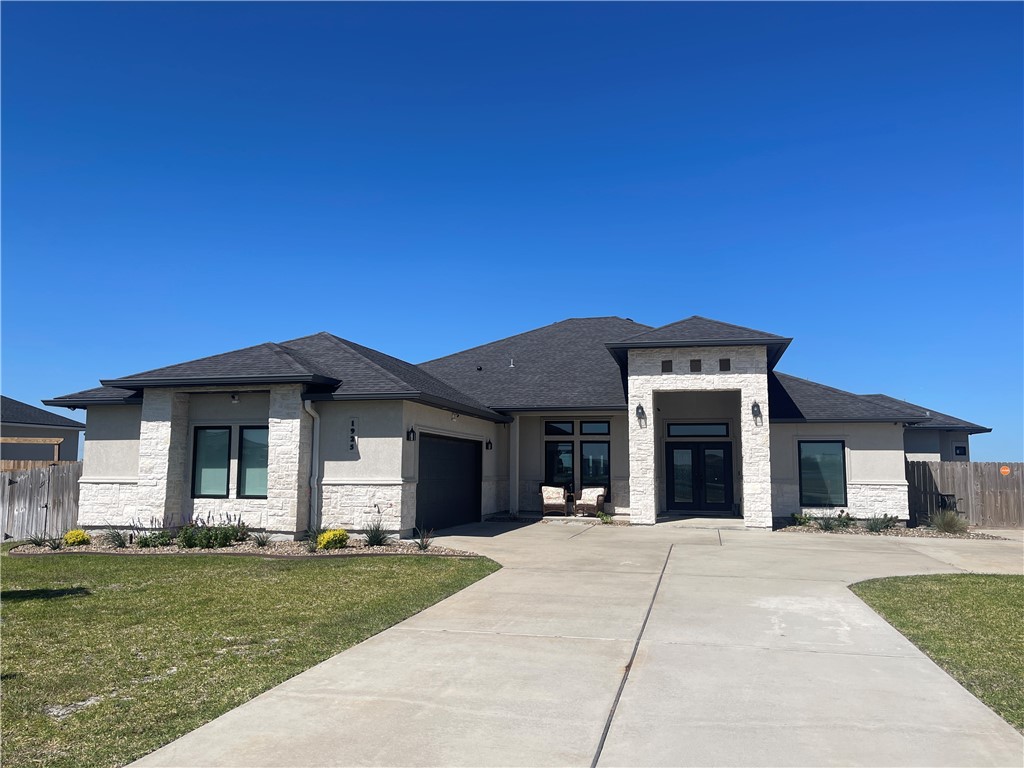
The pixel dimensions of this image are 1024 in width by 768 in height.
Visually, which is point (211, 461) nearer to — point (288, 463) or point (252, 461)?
point (252, 461)

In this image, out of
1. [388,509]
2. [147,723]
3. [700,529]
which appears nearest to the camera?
[147,723]

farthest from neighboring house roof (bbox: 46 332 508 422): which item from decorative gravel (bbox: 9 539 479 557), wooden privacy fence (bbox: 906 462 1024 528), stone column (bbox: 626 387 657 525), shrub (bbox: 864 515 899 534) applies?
wooden privacy fence (bbox: 906 462 1024 528)

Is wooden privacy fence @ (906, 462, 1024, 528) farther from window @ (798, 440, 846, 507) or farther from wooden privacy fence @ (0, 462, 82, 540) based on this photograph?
wooden privacy fence @ (0, 462, 82, 540)

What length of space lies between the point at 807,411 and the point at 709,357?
12.8 ft

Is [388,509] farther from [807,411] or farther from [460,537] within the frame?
[807,411]

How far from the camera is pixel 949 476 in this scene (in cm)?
2094

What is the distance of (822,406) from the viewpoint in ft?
68.1

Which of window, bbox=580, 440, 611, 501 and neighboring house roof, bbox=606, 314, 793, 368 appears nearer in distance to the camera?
neighboring house roof, bbox=606, 314, 793, 368

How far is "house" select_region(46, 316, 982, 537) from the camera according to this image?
51.3 ft

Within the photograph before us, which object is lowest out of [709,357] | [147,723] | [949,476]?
[147,723]

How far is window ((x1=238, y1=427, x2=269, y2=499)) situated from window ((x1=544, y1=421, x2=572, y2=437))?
9.40m

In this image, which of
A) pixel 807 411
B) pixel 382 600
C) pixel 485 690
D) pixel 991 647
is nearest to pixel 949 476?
pixel 807 411

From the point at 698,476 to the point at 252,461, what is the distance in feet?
44.2

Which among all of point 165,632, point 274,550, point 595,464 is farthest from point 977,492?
point 165,632
